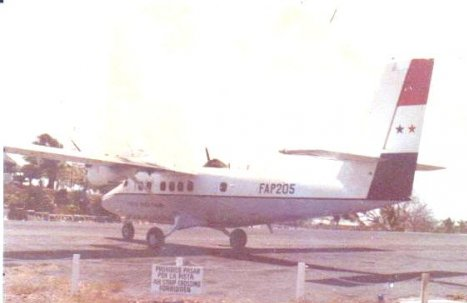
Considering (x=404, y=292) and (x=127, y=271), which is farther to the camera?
(x=127, y=271)

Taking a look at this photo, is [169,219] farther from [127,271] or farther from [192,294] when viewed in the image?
[192,294]

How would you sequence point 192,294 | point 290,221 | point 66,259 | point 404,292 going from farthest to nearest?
point 290,221 → point 66,259 → point 404,292 → point 192,294

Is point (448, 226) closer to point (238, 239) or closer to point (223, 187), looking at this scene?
point (223, 187)

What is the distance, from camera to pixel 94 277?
571 inches

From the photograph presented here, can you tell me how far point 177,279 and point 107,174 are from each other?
34.0 ft

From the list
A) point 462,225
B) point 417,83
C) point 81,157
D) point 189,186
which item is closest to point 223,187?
point 189,186

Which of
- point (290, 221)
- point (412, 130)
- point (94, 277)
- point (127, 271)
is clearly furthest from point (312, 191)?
point (94, 277)

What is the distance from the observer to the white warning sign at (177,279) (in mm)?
11398

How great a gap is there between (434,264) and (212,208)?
928 centimetres

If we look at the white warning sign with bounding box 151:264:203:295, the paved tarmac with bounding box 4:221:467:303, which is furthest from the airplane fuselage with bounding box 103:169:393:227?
the white warning sign with bounding box 151:264:203:295

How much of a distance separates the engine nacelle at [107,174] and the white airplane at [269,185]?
38 millimetres

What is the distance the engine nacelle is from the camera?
827 inches

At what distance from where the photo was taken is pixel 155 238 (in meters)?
21.9

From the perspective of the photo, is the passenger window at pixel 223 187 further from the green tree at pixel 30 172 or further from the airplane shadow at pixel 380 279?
the green tree at pixel 30 172
